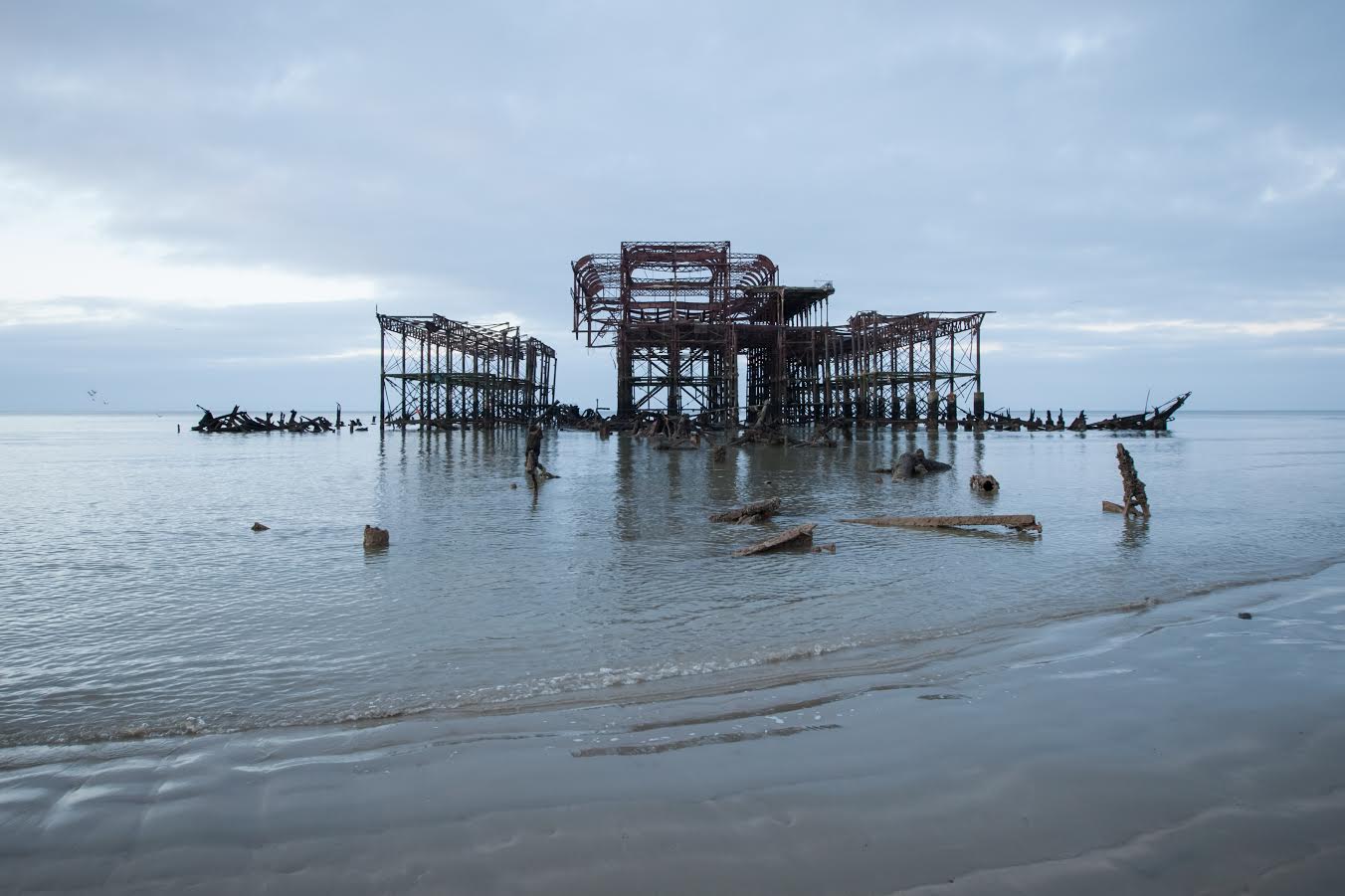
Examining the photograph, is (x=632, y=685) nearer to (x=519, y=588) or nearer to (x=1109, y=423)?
(x=519, y=588)

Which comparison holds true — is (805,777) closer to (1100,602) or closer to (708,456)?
(1100,602)

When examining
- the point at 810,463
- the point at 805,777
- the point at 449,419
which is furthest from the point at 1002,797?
the point at 449,419

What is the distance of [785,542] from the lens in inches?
426

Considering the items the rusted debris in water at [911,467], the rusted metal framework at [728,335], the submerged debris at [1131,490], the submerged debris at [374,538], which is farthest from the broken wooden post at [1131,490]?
the rusted metal framework at [728,335]

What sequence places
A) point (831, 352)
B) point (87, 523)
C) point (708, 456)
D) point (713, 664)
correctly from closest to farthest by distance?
point (713, 664) < point (87, 523) < point (708, 456) < point (831, 352)

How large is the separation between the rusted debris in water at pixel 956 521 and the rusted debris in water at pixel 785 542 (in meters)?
2.64

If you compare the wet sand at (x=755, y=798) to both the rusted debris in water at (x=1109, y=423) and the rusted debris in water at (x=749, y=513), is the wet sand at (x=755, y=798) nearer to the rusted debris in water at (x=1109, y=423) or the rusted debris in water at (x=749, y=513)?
the rusted debris in water at (x=749, y=513)

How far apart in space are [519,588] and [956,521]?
24.2 feet

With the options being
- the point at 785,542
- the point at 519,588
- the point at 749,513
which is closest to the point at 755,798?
the point at 519,588

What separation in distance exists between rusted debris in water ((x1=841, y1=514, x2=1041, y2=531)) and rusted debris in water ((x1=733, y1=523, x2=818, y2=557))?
2638mm

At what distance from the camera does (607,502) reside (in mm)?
16562

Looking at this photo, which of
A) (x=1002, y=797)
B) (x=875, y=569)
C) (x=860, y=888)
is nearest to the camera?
(x=860, y=888)

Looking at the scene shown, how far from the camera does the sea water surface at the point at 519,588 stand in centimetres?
543

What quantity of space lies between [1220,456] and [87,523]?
121 feet
